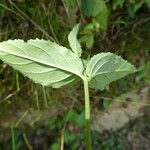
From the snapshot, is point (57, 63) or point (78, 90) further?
point (78, 90)

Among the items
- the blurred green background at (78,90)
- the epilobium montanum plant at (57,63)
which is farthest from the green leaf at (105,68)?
the blurred green background at (78,90)

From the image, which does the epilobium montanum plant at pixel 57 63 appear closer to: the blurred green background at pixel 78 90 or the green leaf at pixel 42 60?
the green leaf at pixel 42 60

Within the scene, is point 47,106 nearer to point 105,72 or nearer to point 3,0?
point 3,0

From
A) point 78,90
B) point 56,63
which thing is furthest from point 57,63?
point 78,90

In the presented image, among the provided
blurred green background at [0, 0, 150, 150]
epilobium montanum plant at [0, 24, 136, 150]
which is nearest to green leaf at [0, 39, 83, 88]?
epilobium montanum plant at [0, 24, 136, 150]

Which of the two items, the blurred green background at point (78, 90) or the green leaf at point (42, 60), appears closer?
the green leaf at point (42, 60)

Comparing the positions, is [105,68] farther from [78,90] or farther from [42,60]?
[78,90]

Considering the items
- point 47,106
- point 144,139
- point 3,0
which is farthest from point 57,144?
point 3,0

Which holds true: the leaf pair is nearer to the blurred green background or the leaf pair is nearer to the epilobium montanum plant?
the epilobium montanum plant
